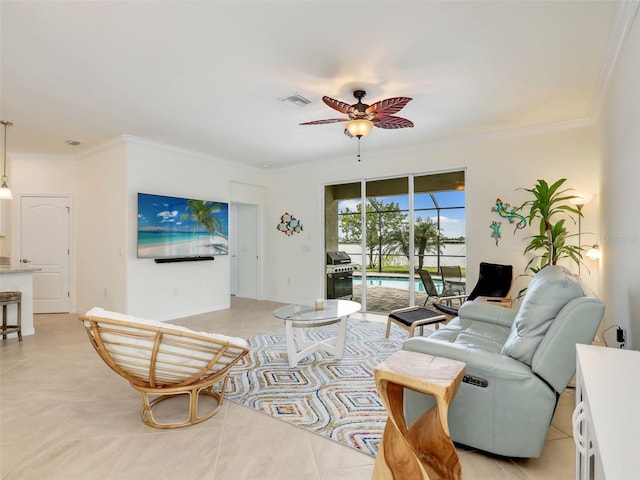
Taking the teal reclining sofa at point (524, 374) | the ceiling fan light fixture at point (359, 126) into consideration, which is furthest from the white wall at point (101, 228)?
the teal reclining sofa at point (524, 374)

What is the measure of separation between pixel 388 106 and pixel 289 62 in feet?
2.89

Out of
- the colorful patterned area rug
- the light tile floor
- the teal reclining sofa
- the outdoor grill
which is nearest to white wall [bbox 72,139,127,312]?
the light tile floor

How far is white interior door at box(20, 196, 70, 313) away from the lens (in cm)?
564

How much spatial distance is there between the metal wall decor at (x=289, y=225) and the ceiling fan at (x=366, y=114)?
3.32m

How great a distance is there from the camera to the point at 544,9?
7.18 ft

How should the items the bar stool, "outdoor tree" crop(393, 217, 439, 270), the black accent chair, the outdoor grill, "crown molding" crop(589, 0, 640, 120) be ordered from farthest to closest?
the outdoor grill < "outdoor tree" crop(393, 217, 439, 270) < the black accent chair < the bar stool < "crown molding" crop(589, 0, 640, 120)

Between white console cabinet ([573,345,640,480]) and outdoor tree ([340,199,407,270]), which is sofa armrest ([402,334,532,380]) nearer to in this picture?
white console cabinet ([573,345,640,480])

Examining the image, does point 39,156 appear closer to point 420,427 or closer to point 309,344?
point 309,344

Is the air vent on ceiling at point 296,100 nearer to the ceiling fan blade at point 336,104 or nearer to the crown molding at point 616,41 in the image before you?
the ceiling fan blade at point 336,104

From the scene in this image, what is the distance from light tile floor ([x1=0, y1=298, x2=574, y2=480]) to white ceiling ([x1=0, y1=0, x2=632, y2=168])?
8.57 ft

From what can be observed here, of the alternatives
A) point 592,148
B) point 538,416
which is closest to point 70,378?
point 538,416

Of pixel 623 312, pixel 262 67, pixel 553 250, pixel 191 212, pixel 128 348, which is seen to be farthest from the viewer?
pixel 191 212

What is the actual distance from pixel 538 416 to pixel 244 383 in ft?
6.95

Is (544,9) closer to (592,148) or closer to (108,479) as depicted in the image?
(592,148)
